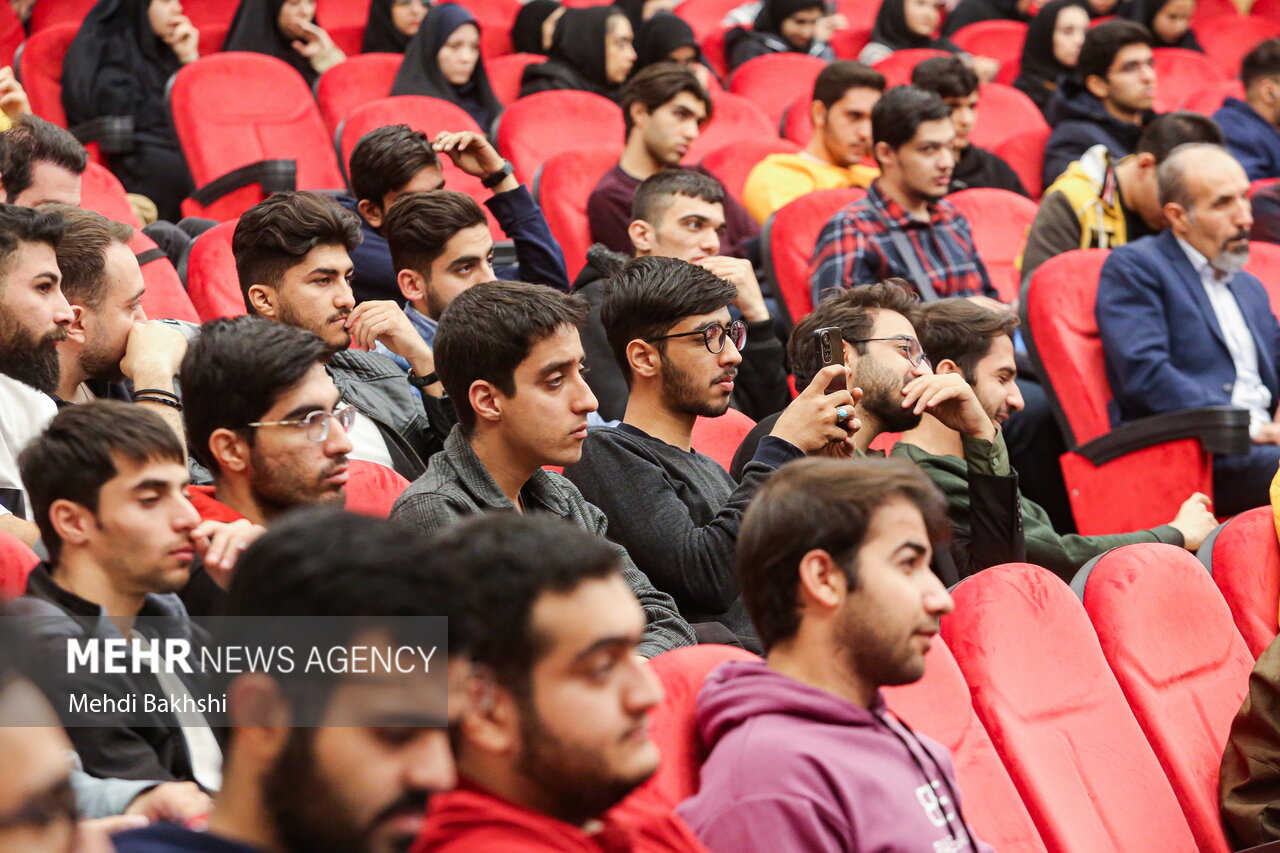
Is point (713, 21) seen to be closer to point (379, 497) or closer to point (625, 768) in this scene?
point (379, 497)

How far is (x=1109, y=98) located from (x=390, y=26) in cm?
222

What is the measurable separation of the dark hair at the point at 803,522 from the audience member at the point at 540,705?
0.36 meters

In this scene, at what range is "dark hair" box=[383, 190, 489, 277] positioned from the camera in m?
2.51

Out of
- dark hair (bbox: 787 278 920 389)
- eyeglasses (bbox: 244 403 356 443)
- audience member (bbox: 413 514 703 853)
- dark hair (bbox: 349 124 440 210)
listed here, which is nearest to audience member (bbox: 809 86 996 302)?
dark hair (bbox: 787 278 920 389)

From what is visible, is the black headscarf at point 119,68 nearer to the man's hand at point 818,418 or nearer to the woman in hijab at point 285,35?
the woman in hijab at point 285,35

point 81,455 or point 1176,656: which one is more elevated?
point 81,455

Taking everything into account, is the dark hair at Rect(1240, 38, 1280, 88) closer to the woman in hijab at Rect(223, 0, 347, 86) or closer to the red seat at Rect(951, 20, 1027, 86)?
the red seat at Rect(951, 20, 1027, 86)

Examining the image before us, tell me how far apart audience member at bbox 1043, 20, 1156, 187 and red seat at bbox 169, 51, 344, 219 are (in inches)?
86.1

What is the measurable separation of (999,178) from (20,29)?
9.54 feet

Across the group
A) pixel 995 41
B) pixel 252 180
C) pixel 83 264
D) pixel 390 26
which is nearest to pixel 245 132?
pixel 252 180

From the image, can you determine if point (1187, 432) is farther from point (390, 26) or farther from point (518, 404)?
point (390, 26)

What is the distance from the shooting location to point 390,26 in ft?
15.3

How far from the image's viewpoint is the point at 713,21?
5750mm

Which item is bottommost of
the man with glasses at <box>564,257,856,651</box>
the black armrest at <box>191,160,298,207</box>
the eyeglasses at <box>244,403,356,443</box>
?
the black armrest at <box>191,160,298,207</box>
